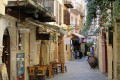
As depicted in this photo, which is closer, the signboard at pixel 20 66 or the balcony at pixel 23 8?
the balcony at pixel 23 8

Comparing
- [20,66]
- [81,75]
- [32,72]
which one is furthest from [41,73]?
[81,75]

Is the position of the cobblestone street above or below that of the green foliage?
below

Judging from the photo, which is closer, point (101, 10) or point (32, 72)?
point (101, 10)

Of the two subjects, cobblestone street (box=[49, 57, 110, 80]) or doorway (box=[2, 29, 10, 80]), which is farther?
cobblestone street (box=[49, 57, 110, 80])

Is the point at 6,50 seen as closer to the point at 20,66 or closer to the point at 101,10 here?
the point at 20,66

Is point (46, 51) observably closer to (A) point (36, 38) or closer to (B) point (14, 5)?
(A) point (36, 38)

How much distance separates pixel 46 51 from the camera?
1577cm

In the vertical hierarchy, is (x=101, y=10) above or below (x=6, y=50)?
above

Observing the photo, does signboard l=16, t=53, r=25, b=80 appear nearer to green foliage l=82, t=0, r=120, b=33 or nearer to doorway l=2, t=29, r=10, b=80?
doorway l=2, t=29, r=10, b=80

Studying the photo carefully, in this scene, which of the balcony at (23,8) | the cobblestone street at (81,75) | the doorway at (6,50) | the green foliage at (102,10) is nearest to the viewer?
the balcony at (23,8)

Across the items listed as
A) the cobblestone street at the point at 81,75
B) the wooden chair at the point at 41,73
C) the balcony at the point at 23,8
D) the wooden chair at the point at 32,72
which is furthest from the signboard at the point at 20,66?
the cobblestone street at the point at 81,75

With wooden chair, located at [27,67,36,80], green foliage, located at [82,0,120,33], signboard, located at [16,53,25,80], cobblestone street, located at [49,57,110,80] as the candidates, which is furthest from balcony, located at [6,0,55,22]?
cobblestone street, located at [49,57,110,80]

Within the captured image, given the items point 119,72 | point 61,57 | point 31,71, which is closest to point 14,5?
point 31,71

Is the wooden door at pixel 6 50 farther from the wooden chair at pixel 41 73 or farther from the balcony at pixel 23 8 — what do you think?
the wooden chair at pixel 41 73
